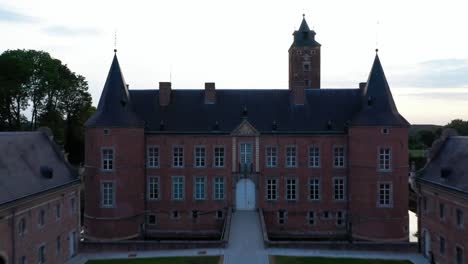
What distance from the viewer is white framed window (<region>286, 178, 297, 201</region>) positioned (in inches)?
1602

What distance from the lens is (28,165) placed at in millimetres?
28312

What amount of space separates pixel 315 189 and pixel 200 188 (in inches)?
393

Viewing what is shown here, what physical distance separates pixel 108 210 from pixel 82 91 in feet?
86.6

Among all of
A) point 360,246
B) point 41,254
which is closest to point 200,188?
point 360,246

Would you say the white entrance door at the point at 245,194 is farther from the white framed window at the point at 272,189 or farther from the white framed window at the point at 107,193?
the white framed window at the point at 107,193

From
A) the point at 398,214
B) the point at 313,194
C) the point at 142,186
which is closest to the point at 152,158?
the point at 142,186

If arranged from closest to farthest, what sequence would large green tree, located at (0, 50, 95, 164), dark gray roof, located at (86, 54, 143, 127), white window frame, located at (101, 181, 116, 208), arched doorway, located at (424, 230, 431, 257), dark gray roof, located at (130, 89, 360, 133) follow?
arched doorway, located at (424, 230, 431, 257) < dark gray roof, located at (86, 54, 143, 127) < white window frame, located at (101, 181, 116, 208) < dark gray roof, located at (130, 89, 360, 133) < large green tree, located at (0, 50, 95, 164)

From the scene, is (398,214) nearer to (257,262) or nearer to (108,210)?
(257,262)

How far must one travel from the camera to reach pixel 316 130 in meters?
40.5

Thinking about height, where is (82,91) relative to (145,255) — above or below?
above

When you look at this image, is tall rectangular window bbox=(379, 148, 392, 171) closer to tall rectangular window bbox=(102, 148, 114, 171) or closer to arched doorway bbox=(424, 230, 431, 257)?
arched doorway bbox=(424, 230, 431, 257)

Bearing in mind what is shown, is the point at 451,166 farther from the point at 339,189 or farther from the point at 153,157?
the point at 153,157

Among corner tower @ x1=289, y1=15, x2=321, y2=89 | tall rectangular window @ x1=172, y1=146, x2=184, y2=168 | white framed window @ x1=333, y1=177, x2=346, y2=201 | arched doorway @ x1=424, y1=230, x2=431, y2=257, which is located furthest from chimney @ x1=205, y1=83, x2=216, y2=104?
arched doorway @ x1=424, y1=230, x2=431, y2=257

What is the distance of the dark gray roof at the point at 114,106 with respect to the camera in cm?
3772
